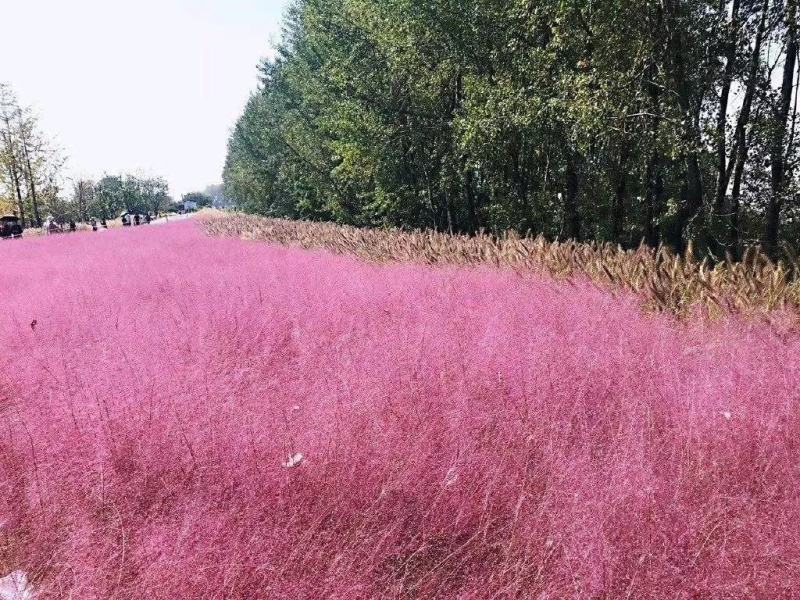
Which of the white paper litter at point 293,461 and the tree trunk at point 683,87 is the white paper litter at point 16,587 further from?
the tree trunk at point 683,87

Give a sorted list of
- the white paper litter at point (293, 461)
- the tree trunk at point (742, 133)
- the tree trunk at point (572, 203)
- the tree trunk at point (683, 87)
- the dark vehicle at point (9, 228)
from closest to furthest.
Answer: the white paper litter at point (293, 461) < the tree trunk at point (683, 87) < the tree trunk at point (742, 133) < the tree trunk at point (572, 203) < the dark vehicle at point (9, 228)

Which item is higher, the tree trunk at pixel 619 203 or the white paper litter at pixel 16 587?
the tree trunk at pixel 619 203

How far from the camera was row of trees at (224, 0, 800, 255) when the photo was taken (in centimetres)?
915

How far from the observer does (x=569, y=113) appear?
344 inches

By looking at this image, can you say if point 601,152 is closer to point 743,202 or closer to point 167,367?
point 743,202

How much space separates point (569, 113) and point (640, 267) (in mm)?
4824

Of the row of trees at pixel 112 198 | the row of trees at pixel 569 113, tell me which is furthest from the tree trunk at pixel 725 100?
the row of trees at pixel 112 198

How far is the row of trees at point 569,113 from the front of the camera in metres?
9.15

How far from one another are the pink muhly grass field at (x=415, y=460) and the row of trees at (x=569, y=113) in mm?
6574

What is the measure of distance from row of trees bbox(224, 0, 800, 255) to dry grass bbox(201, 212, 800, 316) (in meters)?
3.36

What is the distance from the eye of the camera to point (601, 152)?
1388 cm

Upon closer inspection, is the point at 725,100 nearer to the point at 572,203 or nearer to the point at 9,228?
the point at 572,203

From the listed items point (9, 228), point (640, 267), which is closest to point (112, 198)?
point (9, 228)

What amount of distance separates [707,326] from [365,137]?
13.7 meters
